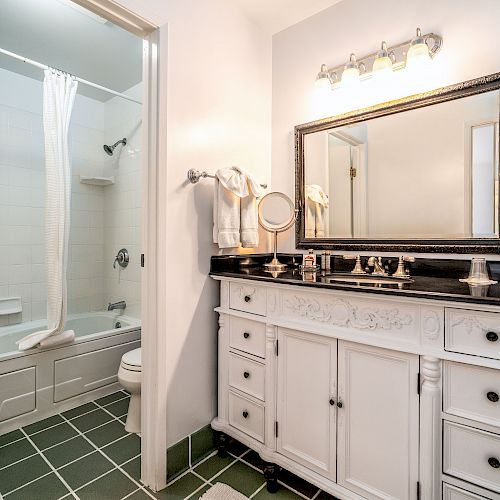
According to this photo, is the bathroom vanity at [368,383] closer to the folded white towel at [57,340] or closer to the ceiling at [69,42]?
the folded white towel at [57,340]

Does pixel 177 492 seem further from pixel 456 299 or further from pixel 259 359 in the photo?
pixel 456 299

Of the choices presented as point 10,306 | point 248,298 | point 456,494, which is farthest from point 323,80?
point 10,306

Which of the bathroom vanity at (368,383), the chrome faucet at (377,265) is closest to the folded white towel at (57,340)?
the bathroom vanity at (368,383)

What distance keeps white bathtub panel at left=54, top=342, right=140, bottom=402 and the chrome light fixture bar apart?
7.40 feet

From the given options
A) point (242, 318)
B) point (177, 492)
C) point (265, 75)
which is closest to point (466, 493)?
point (242, 318)

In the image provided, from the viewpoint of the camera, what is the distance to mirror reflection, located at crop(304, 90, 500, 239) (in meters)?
1.43

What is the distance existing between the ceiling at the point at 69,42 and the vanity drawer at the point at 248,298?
1.82m

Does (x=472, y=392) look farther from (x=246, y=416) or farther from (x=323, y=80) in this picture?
(x=323, y=80)

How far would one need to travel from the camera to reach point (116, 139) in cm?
301

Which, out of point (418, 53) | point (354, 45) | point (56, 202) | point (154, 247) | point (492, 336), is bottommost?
point (492, 336)

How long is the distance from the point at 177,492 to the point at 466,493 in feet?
3.68

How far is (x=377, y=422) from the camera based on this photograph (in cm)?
120

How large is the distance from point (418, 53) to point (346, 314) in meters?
1.25

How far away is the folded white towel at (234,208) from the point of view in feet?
5.32
